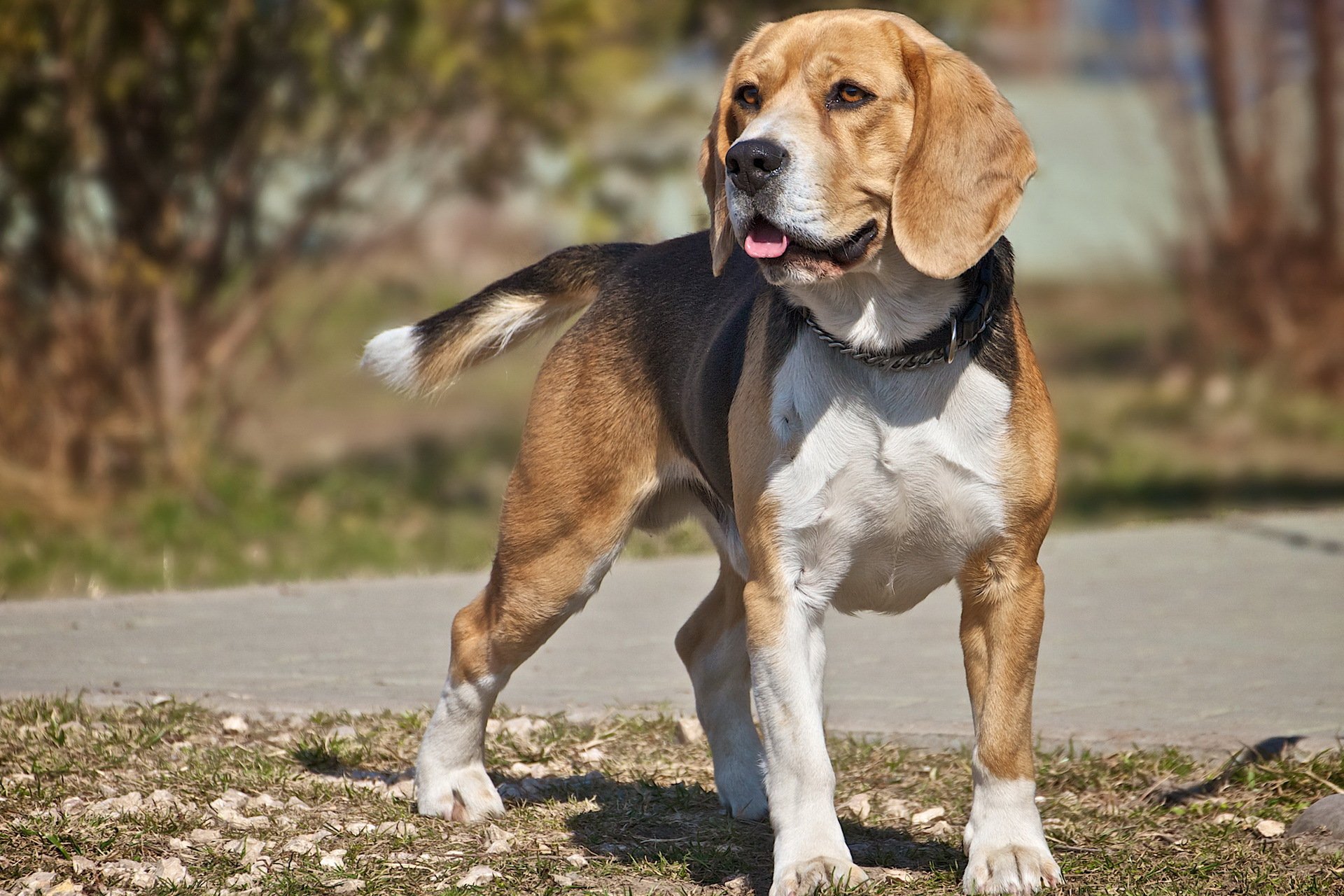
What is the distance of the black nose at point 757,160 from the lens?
3.52 meters

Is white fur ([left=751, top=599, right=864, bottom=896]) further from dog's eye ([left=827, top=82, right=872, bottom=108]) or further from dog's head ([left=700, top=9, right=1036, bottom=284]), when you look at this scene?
dog's eye ([left=827, top=82, right=872, bottom=108])

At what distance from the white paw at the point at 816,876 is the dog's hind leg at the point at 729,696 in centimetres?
97

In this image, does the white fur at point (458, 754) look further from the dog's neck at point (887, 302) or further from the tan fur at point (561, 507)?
the dog's neck at point (887, 302)

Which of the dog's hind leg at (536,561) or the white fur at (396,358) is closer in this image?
the dog's hind leg at (536,561)

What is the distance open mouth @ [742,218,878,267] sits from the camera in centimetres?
360

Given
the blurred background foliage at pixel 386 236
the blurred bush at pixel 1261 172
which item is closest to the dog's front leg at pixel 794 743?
the blurred background foliage at pixel 386 236

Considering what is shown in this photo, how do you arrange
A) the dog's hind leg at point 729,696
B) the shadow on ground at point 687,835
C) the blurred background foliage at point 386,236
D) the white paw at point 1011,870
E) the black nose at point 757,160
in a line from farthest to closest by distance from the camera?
the blurred background foliage at point 386,236
the dog's hind leg at point 729,696
the shadow on ground at point 687,835
the white paw at point 1011,870
the black nose at point 757,160

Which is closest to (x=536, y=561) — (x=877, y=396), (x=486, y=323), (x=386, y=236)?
(x=486, y=323)

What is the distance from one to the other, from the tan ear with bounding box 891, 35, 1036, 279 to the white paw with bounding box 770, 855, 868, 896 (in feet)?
4.36

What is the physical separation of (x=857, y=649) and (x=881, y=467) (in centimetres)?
281

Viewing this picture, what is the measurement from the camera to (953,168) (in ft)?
11.9

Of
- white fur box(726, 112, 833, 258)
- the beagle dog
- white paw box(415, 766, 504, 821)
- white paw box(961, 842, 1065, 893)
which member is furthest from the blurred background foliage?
white fur box(726, 112, 833, 258)

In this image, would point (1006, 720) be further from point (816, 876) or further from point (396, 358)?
point (396, 358)

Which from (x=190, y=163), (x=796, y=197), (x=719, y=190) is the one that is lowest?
(x=796, y=197)
